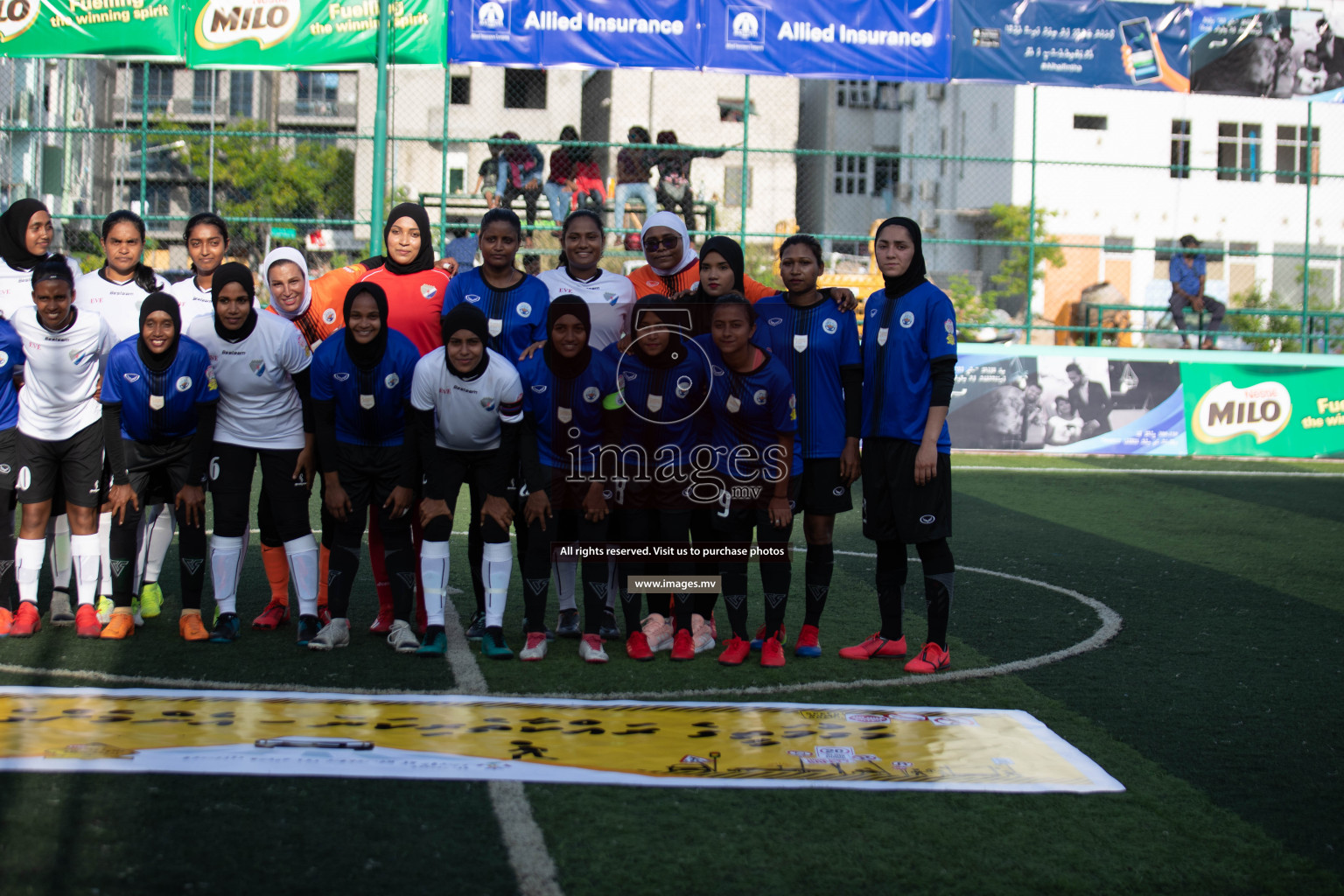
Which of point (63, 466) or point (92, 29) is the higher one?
point (92, 29)

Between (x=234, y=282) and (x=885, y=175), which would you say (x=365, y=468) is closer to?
(x=234, y=282)

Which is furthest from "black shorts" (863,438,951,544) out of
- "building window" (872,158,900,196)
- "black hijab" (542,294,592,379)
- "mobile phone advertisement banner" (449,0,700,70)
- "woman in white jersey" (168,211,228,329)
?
"building window" (872,158,900,196)

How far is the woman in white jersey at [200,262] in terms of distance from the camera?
5.98 metres

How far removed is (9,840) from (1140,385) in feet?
49.3

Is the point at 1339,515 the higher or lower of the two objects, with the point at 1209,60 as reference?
lower

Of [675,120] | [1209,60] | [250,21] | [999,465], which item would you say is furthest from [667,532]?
[675,120]

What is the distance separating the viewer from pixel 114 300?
6.07m

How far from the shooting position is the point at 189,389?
18.1 ft

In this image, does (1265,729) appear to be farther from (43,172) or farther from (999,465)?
(43,172)

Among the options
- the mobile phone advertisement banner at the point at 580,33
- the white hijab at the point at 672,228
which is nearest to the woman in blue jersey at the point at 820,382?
the white hijab at the point at 672,228

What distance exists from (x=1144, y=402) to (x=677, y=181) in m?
6.68

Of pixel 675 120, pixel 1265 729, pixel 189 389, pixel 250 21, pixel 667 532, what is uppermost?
pixel 675 120

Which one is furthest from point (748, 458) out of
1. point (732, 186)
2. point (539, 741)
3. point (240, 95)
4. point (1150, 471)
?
point (240, 95)

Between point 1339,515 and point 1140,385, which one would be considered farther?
point 1140,385
